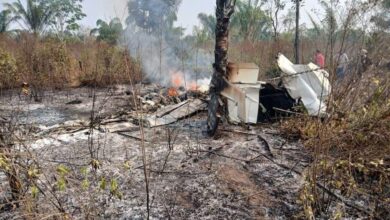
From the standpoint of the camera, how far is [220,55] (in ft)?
15.5

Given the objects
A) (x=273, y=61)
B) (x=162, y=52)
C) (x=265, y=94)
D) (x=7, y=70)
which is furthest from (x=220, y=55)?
(x=162, y=52)

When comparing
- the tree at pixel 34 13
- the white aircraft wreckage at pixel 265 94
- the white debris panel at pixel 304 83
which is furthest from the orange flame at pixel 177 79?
the tree at pixel 34 13

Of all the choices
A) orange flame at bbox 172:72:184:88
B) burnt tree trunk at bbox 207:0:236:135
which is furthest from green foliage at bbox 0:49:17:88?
burnt tree trunk at bbox 207:0:236:135

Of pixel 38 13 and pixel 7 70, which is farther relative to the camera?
pixel 38 13

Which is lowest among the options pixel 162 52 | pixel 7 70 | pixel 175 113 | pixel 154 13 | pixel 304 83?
pixel 175 113

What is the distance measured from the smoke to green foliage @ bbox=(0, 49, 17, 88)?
3.99m

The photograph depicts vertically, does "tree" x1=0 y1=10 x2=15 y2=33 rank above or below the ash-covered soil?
above

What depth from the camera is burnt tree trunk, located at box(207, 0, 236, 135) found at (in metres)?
4.57

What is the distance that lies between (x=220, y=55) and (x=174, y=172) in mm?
1972

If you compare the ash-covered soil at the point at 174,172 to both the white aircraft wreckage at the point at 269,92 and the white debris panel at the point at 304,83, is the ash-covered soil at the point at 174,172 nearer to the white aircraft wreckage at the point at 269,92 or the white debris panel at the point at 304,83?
the white aircraft wreckage at the point at 269,92

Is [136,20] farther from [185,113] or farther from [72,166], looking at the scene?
[72,166]

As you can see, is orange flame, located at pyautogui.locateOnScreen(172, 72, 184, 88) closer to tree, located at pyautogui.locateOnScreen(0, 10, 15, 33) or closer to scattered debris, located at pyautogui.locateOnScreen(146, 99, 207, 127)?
scattered debris, located at pyautogui.locateOnScreen(146, 99, 207, 127)

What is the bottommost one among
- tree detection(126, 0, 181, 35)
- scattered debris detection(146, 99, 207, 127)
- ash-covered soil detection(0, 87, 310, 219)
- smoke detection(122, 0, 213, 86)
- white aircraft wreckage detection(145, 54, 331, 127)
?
ash-covered soil detection(0, 87, 310, 219)

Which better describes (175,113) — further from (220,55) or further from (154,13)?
(154,13)
